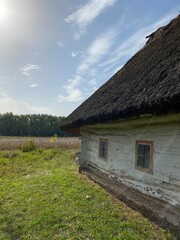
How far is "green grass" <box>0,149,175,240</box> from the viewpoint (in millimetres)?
3969

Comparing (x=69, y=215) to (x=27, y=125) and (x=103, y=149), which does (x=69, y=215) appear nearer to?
(x=103, y=149)

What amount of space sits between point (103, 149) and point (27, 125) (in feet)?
178

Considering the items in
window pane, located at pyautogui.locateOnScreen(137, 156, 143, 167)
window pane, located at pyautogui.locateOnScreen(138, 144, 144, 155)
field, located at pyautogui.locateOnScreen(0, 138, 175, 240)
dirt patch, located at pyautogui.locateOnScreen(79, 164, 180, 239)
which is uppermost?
window pane, located at pyautogui.locateOnScreen(138, 144, 144, 155)

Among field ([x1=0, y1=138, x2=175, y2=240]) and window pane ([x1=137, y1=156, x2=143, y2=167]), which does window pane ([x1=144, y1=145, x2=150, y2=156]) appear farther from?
field ([x1=0, y1=138, x2=175, y2=240])

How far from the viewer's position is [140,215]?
14.8 ft

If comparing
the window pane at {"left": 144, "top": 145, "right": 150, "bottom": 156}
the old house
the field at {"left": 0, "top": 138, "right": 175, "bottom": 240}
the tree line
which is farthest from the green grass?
the tree line

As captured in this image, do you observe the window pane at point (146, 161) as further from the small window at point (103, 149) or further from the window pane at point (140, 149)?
the small window at point (103, 149)

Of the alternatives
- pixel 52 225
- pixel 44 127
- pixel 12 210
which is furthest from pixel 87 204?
pixel 44 127

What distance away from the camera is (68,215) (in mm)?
4762

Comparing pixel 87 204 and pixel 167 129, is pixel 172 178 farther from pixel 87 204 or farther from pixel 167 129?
pixel 87 204

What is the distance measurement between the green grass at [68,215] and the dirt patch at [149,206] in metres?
0.14

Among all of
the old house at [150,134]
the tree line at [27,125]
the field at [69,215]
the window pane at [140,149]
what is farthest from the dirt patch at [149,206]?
the tree line at [27,125]

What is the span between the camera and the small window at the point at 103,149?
22.6 feet

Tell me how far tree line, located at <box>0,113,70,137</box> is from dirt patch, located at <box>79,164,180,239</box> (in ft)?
172
